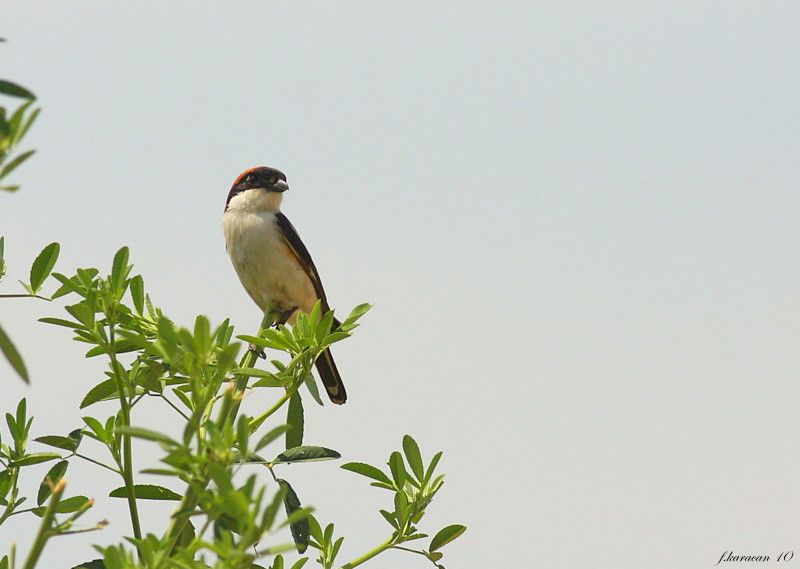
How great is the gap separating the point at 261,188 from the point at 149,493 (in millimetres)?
5406

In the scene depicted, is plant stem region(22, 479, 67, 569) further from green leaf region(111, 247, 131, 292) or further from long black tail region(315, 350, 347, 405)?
long black tail region(315, 350, 347, 405)

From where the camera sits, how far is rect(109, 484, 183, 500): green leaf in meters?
3.20

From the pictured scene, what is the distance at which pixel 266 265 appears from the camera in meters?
7.75

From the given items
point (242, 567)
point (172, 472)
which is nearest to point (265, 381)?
point (172, 472)

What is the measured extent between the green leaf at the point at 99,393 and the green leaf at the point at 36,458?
0.32 m

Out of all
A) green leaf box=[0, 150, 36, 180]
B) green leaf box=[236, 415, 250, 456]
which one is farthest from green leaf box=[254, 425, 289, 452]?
green leaf box=[0, 150, 36, 180]

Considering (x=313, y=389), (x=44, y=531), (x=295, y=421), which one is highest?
(x=313, y=389)

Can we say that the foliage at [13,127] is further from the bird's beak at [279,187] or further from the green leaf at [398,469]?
the bird's beak at [279,187]

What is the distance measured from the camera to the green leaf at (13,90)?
1.77m

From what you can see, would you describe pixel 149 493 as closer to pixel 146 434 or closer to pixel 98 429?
pixel 98 429

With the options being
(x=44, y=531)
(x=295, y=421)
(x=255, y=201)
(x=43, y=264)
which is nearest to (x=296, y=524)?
(x=295, y=421)

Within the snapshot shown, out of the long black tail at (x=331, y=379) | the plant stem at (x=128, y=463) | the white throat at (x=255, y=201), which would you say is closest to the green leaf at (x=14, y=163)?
the plant stem at (x=128, y=463)

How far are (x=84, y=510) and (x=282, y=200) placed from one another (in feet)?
21.9

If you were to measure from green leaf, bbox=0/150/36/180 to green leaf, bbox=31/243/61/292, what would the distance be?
5.47 ft
